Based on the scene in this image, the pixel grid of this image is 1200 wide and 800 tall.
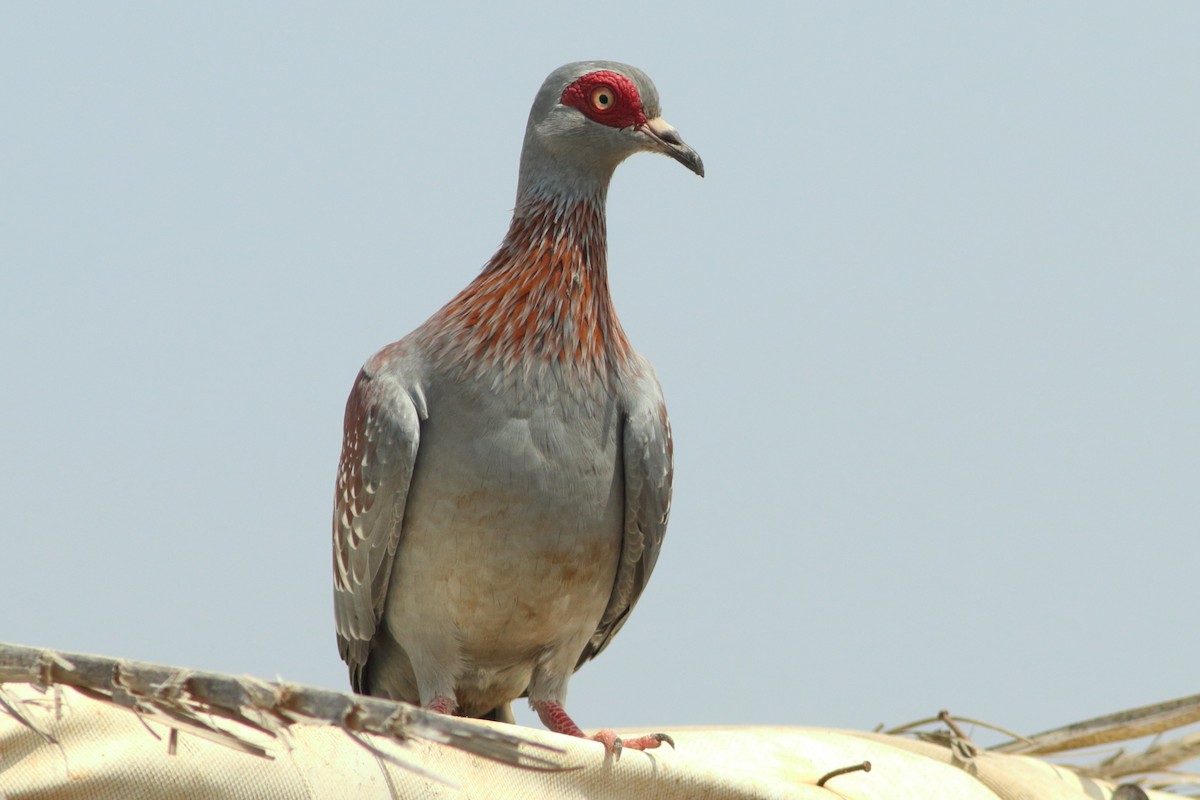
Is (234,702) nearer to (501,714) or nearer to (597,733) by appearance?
(597,733)

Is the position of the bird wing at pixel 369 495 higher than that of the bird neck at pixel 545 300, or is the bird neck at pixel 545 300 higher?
the bird neck at pixel 545 300

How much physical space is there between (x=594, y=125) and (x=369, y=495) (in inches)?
41.3

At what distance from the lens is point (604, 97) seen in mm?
3281

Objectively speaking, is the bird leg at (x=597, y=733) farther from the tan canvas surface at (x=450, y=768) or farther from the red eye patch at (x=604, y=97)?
the red eye patch at (x=604, y=97)

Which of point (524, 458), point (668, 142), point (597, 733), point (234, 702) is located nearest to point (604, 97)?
point (668, 142)

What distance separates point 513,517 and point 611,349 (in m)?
0.51

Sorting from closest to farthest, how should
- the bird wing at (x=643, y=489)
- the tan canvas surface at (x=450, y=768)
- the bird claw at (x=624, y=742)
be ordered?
the tan canvas surface at (x=450, y=768) < the bird claw at (x=624, y=742) < the bird wing at (x=643, y=489)

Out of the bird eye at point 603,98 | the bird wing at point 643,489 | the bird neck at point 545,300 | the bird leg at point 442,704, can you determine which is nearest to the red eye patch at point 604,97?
the bird eye at point 603,98

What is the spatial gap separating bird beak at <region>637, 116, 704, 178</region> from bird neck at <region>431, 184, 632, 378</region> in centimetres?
18

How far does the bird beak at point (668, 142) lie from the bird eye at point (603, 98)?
3.9 inches

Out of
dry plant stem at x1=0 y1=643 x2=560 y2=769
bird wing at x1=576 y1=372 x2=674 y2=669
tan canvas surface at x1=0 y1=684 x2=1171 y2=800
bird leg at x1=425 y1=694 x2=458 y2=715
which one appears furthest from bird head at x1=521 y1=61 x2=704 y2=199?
dry plant stem at x1=0 y1=643 x2=560 y2=769

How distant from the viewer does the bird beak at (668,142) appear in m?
3.33

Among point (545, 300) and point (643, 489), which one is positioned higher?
point (545, 300)

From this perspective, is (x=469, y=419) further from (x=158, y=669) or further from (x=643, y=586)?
(x=158, y=669)
